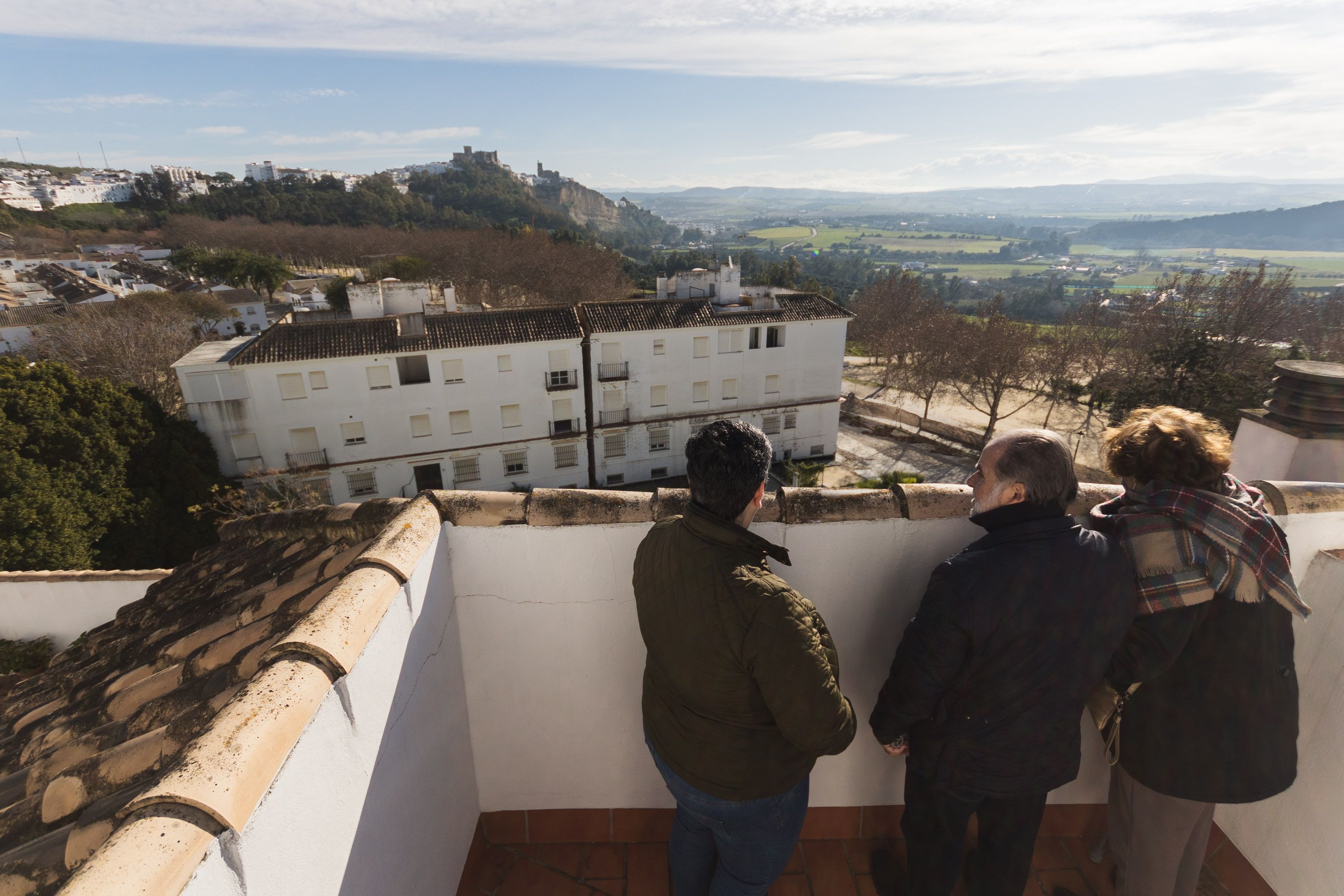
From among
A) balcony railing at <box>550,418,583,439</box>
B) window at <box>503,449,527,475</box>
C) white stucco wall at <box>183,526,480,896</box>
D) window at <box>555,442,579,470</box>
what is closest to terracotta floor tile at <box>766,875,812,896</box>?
white stucco wall at <box>183,526,480,896</box>

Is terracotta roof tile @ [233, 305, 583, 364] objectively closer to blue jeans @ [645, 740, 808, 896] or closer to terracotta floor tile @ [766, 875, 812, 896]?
terracotta floor tile @ [766, 875, 812, 896]

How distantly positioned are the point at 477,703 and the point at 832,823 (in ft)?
6.72

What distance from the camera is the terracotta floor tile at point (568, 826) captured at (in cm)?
341

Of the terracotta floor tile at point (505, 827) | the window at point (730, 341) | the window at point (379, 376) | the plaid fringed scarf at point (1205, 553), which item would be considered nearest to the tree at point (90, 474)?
the window at point (379, 376)

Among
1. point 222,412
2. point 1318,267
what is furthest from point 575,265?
point 1318,267

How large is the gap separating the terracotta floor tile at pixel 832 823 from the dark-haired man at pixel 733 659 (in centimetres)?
124

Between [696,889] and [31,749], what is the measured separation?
276 cm

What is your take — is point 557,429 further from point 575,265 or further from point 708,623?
point 575,265

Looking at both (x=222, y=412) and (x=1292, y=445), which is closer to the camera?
(x=1292, y=445)

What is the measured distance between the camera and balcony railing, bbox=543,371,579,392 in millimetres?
23984

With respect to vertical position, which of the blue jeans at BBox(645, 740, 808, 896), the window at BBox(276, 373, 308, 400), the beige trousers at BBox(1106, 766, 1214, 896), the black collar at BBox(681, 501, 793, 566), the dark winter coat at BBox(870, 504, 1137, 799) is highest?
the black collar at BBox(681, 501, 793, 566)

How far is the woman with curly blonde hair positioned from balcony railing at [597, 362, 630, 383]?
891 inches

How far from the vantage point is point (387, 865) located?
7.20 ft

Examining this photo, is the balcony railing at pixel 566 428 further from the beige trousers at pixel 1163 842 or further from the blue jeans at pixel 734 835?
the beige trousers at pixel 1163 842
